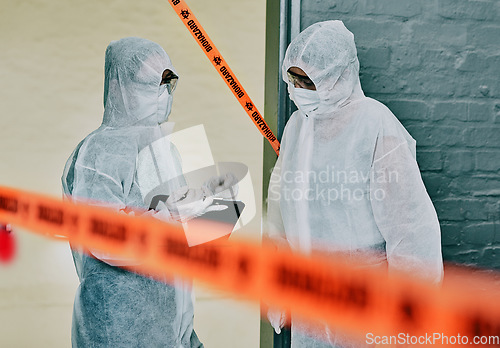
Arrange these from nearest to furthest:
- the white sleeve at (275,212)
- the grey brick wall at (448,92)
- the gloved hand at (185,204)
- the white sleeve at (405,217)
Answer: the white sleeve at (405,217) < the gloved hand at (185,204) < the white sleeve at (275,212) < the grey brick wall at (448,92)

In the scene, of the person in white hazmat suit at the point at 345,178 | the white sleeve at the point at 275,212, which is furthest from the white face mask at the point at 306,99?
the white sleeve at the point at 275,212

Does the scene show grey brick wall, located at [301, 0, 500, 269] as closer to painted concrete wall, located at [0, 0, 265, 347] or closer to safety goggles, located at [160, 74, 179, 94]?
painted concrete wall, located at [0, 0, 265, 347]

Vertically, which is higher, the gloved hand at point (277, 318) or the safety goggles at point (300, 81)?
the safety goggles at point (300, 81)

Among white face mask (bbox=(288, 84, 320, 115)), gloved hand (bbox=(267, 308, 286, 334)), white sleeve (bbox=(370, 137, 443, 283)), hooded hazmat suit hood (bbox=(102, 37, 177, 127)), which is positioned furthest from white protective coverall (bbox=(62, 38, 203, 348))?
white sleeve (bbox=(370, 137, 443, 283))

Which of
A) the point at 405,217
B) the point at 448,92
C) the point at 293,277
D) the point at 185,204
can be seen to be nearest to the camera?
the point at 405,217

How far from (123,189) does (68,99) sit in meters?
0.62

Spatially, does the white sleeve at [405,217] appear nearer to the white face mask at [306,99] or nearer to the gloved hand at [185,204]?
the white face mask at [306,99]

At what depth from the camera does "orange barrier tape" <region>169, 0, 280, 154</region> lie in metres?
1.84

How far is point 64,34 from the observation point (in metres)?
1.91

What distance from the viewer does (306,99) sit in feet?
5.17

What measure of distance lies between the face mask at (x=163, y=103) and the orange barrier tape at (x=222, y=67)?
339mm

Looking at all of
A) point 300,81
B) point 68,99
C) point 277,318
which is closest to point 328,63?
point 300,81

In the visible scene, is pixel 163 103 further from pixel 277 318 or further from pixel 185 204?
pixel 277 318

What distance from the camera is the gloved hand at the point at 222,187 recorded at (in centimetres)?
162
